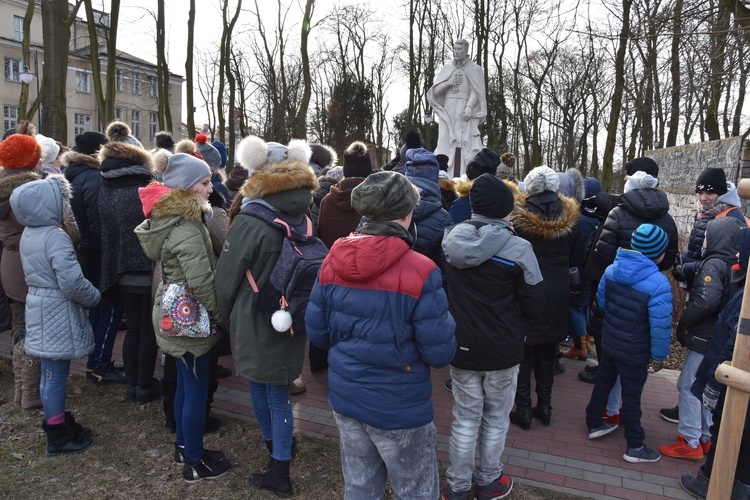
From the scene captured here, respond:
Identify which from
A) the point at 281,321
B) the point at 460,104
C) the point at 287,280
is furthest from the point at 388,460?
the point at 460,104

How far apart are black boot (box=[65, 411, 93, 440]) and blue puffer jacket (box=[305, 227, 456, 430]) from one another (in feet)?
8.24

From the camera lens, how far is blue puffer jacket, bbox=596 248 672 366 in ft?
11.8

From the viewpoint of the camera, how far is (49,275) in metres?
3.83

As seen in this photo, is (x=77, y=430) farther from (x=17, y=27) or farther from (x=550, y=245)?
(x=17, y=27)

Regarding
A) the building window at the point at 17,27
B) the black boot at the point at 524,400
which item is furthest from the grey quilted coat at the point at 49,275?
the building window at the point at 17,27

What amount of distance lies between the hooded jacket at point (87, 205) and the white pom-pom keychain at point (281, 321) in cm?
266

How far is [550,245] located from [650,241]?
2.28 ft

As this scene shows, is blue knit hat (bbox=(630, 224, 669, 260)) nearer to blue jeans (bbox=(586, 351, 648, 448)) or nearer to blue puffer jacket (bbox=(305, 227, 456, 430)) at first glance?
blue jeans (bbox=(586, 351, 648, 448))

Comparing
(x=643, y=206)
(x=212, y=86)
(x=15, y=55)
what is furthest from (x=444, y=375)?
(x=15, y=55)

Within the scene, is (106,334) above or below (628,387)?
below

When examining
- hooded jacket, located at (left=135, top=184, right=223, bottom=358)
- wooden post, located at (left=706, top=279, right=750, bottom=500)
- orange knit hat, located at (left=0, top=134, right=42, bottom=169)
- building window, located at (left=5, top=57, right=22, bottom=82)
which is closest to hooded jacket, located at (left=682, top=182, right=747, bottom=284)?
wooden post, located at (left=706, top=279, right=750, bottom=500)

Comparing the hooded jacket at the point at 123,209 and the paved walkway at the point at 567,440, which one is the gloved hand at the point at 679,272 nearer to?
the paved walkway at the point at 567,440

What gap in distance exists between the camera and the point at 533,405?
191 inches

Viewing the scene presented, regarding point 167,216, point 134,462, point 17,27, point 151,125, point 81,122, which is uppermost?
point 17,27
